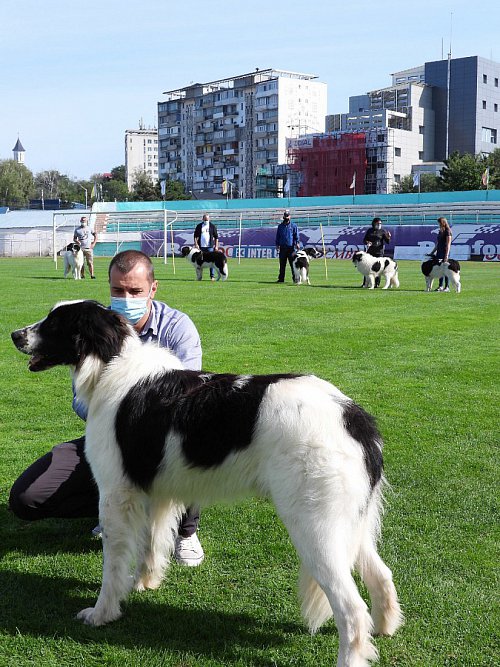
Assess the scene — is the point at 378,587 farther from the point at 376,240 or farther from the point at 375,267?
the point at 376,240

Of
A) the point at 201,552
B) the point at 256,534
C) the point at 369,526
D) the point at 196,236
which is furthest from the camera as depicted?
the point at 196,236

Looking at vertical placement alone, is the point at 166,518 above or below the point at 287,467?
below

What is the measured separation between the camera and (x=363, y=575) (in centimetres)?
334

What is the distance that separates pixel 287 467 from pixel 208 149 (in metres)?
152

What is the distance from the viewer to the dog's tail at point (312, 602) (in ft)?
10.4

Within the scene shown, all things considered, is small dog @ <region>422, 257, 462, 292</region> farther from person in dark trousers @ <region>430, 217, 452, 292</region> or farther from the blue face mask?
the blue face mask

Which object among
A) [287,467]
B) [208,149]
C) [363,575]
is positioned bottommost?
[363,575]

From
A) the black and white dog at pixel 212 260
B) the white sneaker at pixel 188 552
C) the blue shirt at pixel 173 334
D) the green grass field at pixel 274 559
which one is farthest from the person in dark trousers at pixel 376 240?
the white sneaker at pixel 188 552

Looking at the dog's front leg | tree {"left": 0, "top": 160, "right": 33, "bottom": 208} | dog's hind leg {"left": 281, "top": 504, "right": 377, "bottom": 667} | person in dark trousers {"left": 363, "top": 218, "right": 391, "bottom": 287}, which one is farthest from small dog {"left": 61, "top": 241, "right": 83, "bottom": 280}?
tree {"left": 0, "top": 160, "right": 33, "bottom": 208}

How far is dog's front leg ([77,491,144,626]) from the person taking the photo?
11.5 ft

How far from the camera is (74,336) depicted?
3562 mm

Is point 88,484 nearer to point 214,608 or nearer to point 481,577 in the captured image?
point 214,608

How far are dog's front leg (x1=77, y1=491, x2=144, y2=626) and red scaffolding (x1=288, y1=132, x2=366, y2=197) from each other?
364ft

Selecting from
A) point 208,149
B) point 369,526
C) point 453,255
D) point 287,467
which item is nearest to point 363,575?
point 369,526
